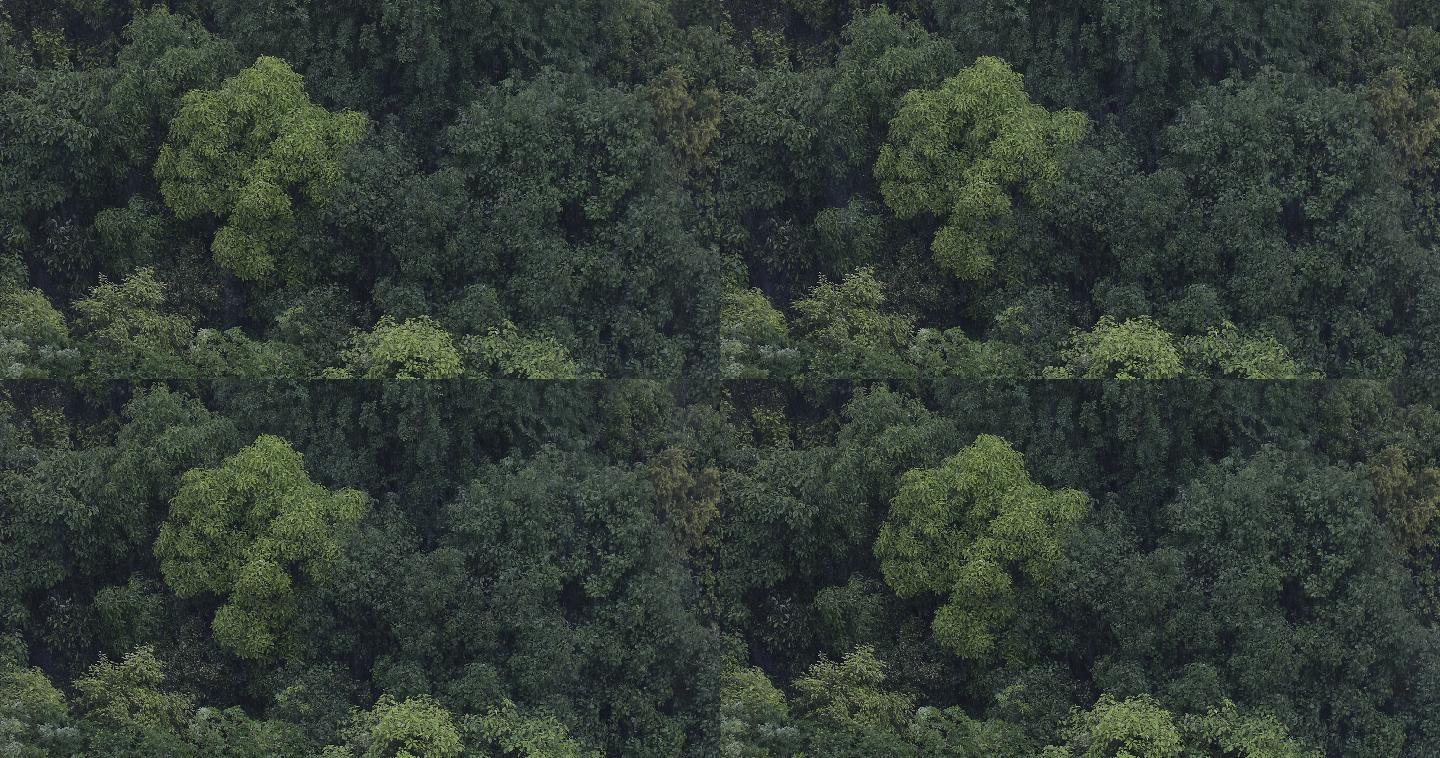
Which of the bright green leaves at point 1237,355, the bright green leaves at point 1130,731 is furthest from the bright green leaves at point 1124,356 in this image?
the bright green leaves at point 1130,731

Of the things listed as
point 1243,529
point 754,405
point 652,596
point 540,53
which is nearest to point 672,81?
point 540,53

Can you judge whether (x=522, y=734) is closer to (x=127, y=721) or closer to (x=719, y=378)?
(x=127, y=721)

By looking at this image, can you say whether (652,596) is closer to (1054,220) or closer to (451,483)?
(451,483)

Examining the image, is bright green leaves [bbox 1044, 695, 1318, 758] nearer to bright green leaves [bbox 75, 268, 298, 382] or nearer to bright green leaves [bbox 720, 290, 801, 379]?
bright green leaves [bbox 720, 290, 801, 379]

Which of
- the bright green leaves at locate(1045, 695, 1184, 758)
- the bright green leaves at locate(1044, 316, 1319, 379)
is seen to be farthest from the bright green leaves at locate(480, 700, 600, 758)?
the bright green leaves at locate(1044, 316, 1319, 379)

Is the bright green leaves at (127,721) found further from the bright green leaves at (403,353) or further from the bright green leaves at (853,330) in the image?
the bright green leaves at (853,330)

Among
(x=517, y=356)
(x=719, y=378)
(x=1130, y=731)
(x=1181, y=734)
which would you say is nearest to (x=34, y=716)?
(x=517, y=356)
